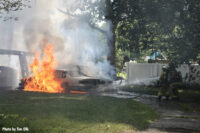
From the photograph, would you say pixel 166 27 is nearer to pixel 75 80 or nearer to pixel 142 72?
pixel 75 80

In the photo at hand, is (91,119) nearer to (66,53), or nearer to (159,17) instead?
(159,17)

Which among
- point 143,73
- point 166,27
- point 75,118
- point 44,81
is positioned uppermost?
point 166,27

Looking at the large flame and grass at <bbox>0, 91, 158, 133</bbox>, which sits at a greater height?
the large flame

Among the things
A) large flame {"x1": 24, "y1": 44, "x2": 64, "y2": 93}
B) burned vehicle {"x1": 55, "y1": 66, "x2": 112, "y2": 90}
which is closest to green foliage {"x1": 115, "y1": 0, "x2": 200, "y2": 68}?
burned vehicle {"x1": 55, "y1": 66, "x2": 112, "y2": 90}

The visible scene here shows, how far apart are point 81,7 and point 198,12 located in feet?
29.9

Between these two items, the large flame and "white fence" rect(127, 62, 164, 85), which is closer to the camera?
the large flame

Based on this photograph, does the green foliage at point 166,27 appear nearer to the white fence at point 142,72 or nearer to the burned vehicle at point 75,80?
the white fence at point 142,72

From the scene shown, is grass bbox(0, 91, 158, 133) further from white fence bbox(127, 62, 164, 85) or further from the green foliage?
white fence bbox(127, 62, 164, 85)

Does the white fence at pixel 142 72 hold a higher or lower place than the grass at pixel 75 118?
higher

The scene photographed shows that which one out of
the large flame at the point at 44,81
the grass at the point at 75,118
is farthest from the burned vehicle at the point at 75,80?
the grass at the point at 75,118

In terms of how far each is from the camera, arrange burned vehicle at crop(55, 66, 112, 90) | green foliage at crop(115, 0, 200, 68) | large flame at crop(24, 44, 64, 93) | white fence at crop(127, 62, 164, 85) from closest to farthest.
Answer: green foliage at crop(115, 0, 200, 68)
burned vehicle at crop(55, 66, 112, 90)
large flame at crop(24, 44, 64, 93)
white fence at crop(127, 62, 164, 85)

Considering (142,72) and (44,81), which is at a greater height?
(142,72)

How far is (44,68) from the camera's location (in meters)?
13.4

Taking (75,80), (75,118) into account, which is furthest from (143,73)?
(75,118)
